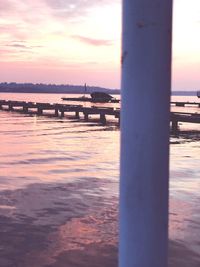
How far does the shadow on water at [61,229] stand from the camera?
6562 mm

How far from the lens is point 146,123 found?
1.62 meters

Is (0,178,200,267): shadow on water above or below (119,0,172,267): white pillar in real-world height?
below

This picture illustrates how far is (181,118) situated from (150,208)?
2993cm

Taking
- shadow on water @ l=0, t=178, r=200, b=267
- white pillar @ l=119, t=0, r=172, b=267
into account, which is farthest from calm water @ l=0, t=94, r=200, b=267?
white pillar @ l=119, t=0, r=172, b=267

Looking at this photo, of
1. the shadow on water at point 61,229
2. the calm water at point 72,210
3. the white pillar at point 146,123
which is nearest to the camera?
the white pillar at point 146,123

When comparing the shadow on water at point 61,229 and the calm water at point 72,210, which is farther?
the calm water at point 72,210

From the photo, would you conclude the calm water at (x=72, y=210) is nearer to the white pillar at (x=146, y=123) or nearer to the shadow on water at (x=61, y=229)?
the shadow on water at (x=61, y=229)

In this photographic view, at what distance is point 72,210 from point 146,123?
774 centimetres

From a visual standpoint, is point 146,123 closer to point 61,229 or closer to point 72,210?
point 61,229

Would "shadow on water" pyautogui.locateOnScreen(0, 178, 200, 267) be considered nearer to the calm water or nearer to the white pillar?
the calm water

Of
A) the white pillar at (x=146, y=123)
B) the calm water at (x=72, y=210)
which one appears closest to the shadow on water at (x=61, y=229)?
the calm water at (x=72, y=210)

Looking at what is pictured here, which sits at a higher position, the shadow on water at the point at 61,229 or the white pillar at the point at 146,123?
the white pillar at the point at 146,123

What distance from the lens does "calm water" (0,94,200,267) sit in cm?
674

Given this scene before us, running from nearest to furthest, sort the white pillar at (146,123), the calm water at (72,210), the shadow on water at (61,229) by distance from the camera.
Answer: the white pillar at (146,123)
the shadow on water at (61,229)
the calm water at (72,210)
